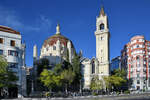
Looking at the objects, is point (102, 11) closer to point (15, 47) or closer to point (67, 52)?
point (67, 52)

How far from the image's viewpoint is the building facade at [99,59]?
229 feet

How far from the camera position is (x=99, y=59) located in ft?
236

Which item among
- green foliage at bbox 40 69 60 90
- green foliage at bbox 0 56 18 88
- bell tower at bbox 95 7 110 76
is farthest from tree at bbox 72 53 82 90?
green foliage at bbox 0 56 18 88

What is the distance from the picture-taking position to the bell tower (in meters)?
70.1

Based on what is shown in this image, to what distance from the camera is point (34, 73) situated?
64.4m

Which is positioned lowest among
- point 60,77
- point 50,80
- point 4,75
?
point 50,80

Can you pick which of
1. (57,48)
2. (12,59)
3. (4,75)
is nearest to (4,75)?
(4,75)

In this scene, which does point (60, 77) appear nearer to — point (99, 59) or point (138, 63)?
point (99, 59)

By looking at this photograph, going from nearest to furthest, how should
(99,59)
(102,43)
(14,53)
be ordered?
(14,53) < (99,59) < (102,43)

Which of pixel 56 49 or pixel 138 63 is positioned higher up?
pixel 56 49

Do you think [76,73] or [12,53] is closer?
[12,53]

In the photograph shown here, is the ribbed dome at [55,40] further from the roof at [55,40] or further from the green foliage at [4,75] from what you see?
the green foliage at [4,75]

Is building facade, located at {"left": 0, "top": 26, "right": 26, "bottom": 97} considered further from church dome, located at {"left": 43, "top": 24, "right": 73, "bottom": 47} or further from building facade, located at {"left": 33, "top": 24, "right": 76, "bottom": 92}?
church dome, located at {"left": 43, "top": 24, "right": 73, "bottom": 47}

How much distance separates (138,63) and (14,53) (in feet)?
165
